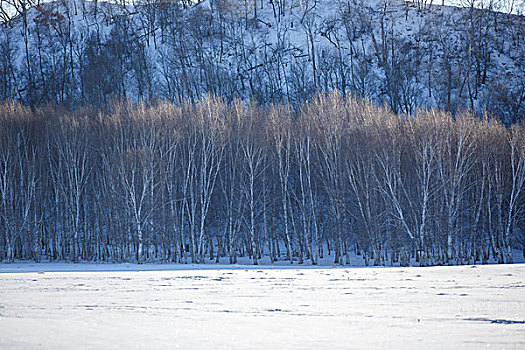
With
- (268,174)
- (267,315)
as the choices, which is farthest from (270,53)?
(267,315)

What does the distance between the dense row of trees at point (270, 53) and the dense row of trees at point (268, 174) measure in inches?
585

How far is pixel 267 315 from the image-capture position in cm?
1005

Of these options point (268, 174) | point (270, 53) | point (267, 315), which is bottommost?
point (267, 315)

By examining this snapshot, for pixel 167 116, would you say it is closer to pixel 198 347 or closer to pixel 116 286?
pixel 116 286

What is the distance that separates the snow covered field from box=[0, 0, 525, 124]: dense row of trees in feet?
123

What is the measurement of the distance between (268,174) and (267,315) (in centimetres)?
2766

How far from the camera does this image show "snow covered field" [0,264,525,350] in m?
7.59

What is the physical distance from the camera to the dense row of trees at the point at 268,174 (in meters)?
31.6

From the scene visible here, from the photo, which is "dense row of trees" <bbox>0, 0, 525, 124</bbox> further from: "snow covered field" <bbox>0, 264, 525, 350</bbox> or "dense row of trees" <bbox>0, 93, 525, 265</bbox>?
"snow covered field" <bbox>0, 264, 525, 350</bbox>

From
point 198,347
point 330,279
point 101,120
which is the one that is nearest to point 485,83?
point 101,120

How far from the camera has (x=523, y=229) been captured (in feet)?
120

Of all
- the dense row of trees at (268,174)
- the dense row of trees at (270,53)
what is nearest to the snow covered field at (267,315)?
the dense row of trees at (268,174)

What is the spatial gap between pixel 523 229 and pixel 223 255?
2229cm

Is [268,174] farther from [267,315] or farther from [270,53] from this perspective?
[270,53]
